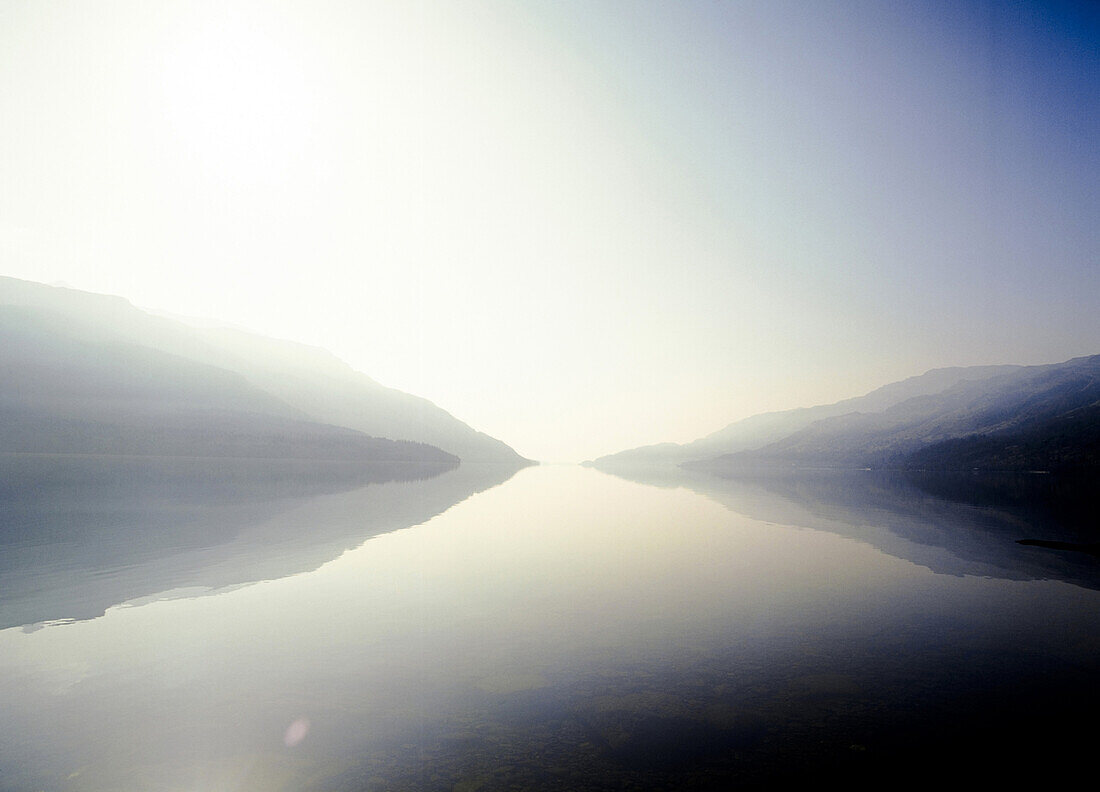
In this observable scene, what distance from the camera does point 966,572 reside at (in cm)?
3909

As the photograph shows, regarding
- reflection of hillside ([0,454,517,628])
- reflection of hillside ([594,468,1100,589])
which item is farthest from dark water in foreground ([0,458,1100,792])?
reflection of hillside ([594,468,1100,589])

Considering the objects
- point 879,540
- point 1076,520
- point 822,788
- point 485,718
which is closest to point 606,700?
point 485,718

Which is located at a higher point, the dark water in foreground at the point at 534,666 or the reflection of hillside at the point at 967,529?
the reflection of hillside at the point at 967,529

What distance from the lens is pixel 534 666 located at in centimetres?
2111

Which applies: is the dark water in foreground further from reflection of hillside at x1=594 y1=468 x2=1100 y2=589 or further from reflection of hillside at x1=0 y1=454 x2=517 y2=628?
reflection of hillside at x1=594 y1=468 x2=1100 y2=589

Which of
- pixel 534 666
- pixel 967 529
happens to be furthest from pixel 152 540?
pixel 967 529

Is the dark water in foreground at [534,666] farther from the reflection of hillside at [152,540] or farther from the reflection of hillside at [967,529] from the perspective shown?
the reflection of hillside at [967,529]

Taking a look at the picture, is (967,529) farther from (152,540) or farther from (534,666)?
(152,540)

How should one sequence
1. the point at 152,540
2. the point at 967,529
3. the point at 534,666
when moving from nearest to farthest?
the point at 534,666 < the point at 152,540 < the point at 967,529

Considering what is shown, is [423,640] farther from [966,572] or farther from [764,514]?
[764,514]

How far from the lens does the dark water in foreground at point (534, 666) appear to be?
45.3 ft

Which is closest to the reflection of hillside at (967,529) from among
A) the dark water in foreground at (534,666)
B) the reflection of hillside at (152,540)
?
the dark water in foreground at (534,666)

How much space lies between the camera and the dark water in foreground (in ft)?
45.3

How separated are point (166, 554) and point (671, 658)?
43.0 m
